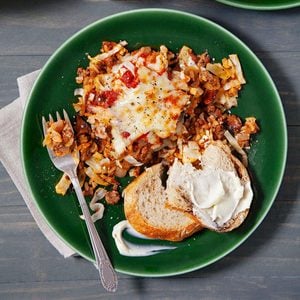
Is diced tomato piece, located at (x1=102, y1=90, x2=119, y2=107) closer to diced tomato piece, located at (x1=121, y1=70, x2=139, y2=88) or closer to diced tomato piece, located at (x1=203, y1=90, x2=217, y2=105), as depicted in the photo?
diced tomato piece, located at (x1=121, y1=70, x2=139, y2=88)

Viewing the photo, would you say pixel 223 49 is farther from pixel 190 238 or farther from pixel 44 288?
pixel 44 288

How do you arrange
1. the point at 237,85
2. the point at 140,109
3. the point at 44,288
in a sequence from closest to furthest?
the point at 140,109 < the point at 237,85 < the point at 44,288

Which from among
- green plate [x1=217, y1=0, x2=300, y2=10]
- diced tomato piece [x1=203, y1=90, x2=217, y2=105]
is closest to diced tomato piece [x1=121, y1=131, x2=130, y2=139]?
diced tomato piece [x1=203, y1=90, x2=217, y2=105]

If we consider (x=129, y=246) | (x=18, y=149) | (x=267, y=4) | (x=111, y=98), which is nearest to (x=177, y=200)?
(x=129, y=246)

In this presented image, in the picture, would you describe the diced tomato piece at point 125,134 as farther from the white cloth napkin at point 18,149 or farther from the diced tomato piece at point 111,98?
the white cloth napkin at point 18,149

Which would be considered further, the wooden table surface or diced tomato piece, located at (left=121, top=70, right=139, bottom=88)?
the wooden table surface

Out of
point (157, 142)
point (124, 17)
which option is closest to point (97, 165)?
point (157, 142)
